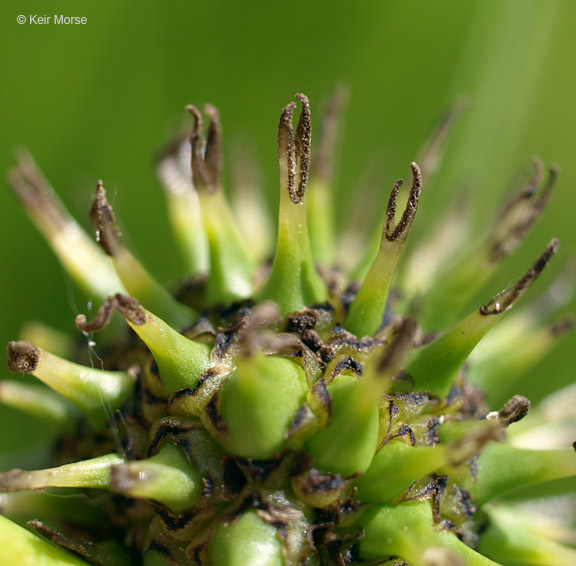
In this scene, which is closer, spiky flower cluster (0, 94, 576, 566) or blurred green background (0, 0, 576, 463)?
spiky flower cluster (0, 94, 576, 566)

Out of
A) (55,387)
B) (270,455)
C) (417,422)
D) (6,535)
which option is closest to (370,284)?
(417,422)

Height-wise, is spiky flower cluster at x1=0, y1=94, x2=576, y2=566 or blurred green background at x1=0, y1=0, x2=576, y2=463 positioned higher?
blurred green background at x1=0, y1=0, x2=576, y2=463

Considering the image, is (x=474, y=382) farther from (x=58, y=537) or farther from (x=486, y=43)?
(x=486, y=43)

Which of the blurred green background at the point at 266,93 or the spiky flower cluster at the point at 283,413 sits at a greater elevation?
the blurred green background at the point at 266,93

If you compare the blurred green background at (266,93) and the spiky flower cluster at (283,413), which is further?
the blurred green background at (266,93)
